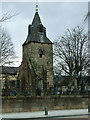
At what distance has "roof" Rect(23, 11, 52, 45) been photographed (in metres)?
63.4

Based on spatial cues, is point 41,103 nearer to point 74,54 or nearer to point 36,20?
point 74,54

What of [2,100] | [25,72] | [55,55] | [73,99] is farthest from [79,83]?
[2,100]

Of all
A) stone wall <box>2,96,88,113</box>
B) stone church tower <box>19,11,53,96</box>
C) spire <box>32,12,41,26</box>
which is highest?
spire <box>32,12,41,26</box>

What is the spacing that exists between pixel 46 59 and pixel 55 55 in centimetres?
1633

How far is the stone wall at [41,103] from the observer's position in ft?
90.7

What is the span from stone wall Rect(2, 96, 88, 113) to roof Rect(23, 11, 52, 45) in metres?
33.1

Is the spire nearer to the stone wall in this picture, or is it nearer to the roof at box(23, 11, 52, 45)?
the roof at box(23, 11, 52, 45)

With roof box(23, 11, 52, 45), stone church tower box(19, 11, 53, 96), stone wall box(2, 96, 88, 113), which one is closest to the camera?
stone wall box(2, 96, 88, 113)

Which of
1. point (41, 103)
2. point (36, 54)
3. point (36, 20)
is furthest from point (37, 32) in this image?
point (41, 103)

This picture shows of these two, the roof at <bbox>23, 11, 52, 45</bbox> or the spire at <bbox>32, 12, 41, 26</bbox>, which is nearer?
the roof at <bbox>23, 11, 52, 45</bbox>

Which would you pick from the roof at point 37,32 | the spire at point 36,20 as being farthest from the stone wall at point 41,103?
the spire at point 36,20

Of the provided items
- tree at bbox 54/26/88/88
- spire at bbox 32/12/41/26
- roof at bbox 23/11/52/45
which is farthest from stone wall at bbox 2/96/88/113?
spire at bbox 32/12/41/26

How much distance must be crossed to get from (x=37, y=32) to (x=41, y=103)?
120 ft

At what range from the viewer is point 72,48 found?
44531 mm
